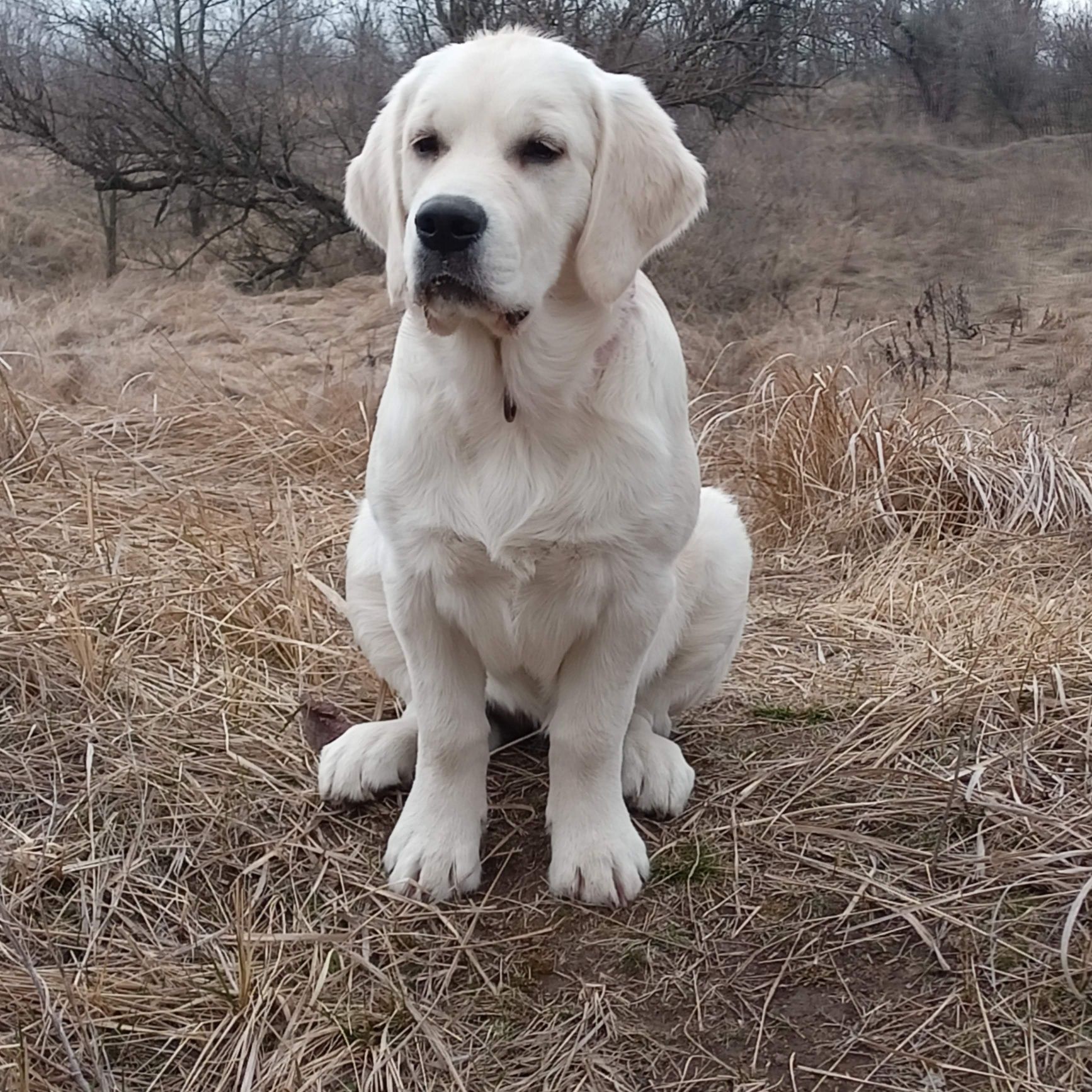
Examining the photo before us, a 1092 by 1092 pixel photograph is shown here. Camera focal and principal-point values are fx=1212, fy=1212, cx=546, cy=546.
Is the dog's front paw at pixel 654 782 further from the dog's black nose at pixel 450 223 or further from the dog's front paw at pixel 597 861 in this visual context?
the dog's black nose at pixel 450 223

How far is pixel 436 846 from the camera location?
A: 222 cm

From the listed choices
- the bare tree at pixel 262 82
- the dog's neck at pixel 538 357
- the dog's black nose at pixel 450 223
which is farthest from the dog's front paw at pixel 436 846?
the bare tree at pixel 262 82

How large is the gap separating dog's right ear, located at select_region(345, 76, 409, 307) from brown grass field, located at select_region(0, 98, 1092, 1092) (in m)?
1.08

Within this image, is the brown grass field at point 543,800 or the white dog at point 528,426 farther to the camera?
the white dog at point 528,426

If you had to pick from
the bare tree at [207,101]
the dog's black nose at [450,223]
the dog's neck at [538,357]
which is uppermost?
the bare tree at [207,101]

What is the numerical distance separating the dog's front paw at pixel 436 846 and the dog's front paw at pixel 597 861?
153mm

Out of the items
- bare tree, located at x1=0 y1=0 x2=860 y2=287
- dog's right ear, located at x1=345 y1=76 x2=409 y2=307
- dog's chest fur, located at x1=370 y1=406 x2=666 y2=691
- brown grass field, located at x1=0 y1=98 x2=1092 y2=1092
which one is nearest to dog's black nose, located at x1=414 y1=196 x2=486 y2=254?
dog's right ear, located at x1=345 y1=76 x2=409 y2=307

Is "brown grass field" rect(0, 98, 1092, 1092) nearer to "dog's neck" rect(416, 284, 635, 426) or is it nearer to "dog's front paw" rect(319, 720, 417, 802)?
"dog's front paw" rect(319, 720, 417, 802)

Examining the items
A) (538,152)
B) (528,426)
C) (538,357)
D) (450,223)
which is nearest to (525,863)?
(528,426)

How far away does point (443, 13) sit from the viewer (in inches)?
319

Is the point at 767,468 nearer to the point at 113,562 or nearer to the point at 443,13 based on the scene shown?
the point at 113,562

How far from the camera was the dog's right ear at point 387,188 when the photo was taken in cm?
217

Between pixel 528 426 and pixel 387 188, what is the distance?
0.54 m

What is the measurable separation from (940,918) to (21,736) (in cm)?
193
